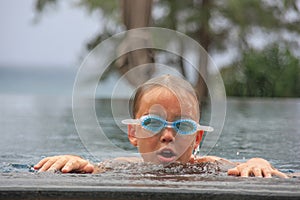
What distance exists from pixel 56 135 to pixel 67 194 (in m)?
2.45

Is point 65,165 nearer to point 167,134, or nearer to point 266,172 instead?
point 167,134

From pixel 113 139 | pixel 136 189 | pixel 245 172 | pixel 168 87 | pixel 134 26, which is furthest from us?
pixel 134 26

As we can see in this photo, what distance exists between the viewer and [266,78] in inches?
387

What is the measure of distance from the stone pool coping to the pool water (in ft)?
2.08

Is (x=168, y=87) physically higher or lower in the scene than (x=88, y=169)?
higher

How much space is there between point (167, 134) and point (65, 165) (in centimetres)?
27

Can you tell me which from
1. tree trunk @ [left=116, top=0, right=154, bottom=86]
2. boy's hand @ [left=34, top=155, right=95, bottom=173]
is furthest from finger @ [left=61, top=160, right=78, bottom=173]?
tree trunk @ [left=116, top=0, right=154, bottom=86]

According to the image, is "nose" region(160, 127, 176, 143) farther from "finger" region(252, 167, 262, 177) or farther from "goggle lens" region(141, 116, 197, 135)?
"finger" region(252, 167, 262, 177)

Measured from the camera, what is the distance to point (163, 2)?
11.4 metres

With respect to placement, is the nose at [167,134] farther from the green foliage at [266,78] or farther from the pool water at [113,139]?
the green foliage at [266,78]

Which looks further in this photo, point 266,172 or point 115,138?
point 115,138

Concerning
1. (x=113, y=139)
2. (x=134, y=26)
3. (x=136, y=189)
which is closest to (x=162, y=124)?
(x=136, y=189)

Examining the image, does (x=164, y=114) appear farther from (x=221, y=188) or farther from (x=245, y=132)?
(x=245, y=132)

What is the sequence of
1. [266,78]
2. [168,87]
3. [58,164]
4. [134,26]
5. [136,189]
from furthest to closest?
[266,78]
[134,26]
[168,87]
[58,164]
[136,189]
